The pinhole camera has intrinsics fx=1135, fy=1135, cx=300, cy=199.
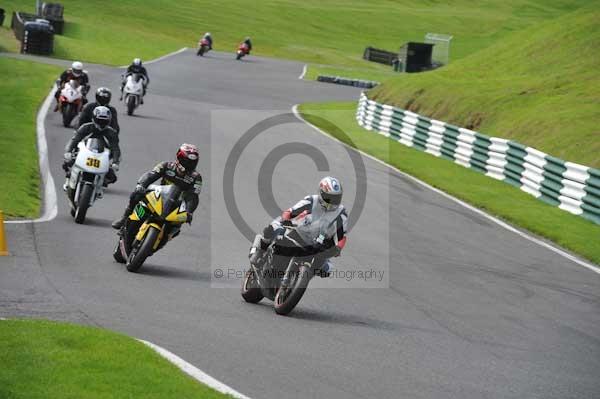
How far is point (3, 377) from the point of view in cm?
800

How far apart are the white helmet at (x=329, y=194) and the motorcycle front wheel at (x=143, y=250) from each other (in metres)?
2.41

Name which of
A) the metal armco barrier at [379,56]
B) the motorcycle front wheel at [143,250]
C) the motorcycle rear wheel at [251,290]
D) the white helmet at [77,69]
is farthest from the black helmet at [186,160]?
the metal armco barrier at [379,56]

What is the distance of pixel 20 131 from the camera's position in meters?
27.6

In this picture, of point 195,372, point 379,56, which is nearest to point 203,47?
point 379,56

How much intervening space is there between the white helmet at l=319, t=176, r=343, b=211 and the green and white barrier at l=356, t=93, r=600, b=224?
1142cm

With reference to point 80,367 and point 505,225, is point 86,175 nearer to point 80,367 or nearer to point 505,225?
point 505,225

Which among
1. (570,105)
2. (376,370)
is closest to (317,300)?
(376,370)

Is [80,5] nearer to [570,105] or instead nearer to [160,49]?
[160,49]

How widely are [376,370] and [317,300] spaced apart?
3.54 m

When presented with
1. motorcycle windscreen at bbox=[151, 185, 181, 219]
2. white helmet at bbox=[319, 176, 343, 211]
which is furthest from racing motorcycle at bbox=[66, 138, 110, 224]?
white helmet at bbox=[319, 176, 343, 211]

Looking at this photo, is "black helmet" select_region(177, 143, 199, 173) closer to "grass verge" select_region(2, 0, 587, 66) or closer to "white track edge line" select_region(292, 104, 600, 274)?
"white track edge line" select_region(292, 104, 600, 274)

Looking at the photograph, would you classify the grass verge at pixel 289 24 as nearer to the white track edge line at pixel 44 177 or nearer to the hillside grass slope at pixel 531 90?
the hillside grass slope at pixel 531 90

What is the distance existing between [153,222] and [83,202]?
345 cm

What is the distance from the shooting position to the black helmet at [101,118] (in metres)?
17.3
